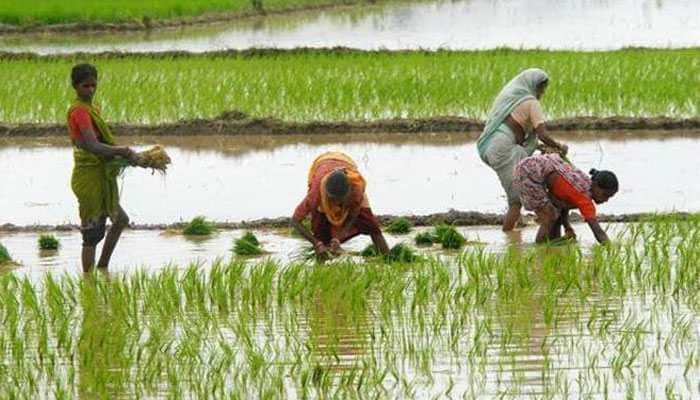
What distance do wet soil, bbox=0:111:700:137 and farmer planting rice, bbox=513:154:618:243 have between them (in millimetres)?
4624

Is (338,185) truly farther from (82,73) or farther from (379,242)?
(82,73)

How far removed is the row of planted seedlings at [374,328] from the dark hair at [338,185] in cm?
33

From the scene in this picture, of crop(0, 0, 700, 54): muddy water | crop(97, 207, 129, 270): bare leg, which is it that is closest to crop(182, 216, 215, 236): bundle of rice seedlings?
crop(97, 207, 129, 270): bare leg

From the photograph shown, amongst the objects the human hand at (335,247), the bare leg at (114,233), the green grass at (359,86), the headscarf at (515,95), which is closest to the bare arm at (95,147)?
the bare leg at (114,233)

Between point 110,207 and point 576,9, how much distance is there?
2472 cm

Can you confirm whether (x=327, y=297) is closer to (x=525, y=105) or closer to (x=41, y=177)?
(x=525, y=105)

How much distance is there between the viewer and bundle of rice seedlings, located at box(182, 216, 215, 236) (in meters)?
9.56

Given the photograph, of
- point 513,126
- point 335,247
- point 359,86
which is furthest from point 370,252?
point 359,86

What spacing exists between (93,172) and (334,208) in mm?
1295

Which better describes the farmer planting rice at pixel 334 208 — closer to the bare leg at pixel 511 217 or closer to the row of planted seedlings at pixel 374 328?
the row of planted seedlings at pixel 374 328

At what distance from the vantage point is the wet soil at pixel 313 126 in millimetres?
13383

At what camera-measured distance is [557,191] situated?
8469mm

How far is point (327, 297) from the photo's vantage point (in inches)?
276

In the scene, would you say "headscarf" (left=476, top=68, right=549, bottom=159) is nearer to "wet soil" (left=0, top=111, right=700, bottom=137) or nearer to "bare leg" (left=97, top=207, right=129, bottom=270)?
"bare leg" (left=97, top=207, right=129, bottom=270)
